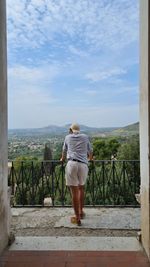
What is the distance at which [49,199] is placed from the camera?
19.6 ft

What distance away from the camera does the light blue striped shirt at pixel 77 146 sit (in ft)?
15.2

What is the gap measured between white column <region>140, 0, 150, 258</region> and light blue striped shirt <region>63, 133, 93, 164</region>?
52.1 inches

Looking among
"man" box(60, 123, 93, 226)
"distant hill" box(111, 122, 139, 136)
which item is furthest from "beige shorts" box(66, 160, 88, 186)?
"distant hill" box(111, 122, 139, 136)

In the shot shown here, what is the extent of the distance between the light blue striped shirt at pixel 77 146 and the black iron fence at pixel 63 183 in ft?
3.54

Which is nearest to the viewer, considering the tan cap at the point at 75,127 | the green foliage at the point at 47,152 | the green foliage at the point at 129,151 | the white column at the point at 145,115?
the white column at the point at 145,115

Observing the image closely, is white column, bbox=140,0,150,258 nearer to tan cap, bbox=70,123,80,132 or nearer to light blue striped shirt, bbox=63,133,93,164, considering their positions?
light blue striped shirt, bbox=63,133,93,164

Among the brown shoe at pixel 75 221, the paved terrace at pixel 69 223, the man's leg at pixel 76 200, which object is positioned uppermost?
the man's leg at pixel 76 200

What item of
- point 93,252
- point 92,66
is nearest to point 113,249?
point 93,252

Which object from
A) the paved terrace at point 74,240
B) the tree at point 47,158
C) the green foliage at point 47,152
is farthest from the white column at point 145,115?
the green foliage at point 47,152

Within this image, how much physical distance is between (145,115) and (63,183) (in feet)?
10.0

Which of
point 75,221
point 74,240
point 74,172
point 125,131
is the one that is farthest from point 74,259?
point 125,131

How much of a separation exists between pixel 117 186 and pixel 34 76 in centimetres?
394

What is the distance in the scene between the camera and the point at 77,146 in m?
4.65

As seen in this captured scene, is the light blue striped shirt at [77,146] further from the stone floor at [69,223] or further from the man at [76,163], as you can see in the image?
the stone floor at [69,223]
